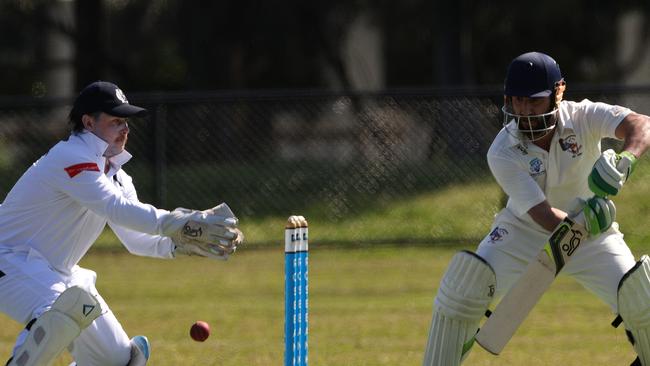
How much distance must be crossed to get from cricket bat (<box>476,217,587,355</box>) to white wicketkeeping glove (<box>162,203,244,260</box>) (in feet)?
3.97

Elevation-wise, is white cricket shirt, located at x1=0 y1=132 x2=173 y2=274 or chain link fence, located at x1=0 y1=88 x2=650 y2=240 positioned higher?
white cricket shirt, located at x1=0 y1=132 x2=173 y2=274

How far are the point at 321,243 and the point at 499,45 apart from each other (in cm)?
1234

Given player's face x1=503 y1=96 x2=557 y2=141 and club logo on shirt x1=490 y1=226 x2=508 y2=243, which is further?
club logo on shirt x1=490 y1=226 x2=508 y2=243

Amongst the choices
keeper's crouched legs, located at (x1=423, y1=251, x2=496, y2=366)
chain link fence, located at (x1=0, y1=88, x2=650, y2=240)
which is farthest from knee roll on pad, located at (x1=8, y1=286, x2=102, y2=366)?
chain link fence, located at (x1=0, y1=88, x2=650, y2=240)

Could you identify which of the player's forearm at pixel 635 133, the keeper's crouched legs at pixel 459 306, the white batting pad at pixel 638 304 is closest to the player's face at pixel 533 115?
the player's forearm at pixel 635 133

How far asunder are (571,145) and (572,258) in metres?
0.52

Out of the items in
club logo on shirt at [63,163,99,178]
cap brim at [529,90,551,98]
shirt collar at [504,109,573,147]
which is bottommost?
club logo on shirt at [63,163,99,178]

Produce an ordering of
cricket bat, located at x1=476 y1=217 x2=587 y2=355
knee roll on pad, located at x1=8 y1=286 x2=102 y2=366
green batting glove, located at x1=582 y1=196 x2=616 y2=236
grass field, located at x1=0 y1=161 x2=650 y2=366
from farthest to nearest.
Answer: grass field, located at x1=0 y1=161 x2=650 y2=366, cricket bat, located at x1=476 y1=217 x2=587 y2=355, green batting glove, located at x1=582 y1=196 x2=616 y2=236, knee roll on pad, located at x1=8 y1=286 x2=102 y2=366

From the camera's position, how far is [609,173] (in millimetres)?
6004

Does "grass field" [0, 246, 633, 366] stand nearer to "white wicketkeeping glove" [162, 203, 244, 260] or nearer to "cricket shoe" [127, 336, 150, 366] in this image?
"cricket shoe" [127, 336, 150, 366]

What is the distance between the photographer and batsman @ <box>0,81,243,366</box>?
5.96 metres

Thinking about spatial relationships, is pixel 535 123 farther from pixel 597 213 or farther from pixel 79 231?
pixel 79 231

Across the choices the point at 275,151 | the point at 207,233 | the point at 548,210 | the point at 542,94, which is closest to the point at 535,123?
the point at 542,94

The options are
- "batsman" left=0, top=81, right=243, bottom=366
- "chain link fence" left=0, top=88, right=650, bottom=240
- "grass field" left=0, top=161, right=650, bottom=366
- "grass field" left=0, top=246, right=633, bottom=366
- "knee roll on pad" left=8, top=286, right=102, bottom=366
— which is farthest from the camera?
"chain link fence" left=0, top=88, right=650, bottom=240
